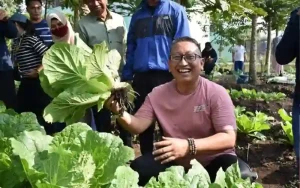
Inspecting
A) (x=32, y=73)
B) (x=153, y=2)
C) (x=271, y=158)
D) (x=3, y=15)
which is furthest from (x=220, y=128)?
(x=271, y=158)

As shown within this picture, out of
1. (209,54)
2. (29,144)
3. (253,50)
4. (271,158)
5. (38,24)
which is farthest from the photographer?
(253,50)

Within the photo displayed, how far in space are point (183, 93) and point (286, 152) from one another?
322 centimetres

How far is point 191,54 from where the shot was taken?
2793 mm

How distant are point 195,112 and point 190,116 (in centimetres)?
4

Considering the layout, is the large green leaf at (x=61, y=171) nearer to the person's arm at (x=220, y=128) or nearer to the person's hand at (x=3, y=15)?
the person's arm at (x=220, y=128)

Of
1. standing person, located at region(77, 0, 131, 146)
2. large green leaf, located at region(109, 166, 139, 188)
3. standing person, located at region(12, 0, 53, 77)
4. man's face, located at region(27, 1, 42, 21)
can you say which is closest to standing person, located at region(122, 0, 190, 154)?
standing person, located at region(77, 0, 131, 146)

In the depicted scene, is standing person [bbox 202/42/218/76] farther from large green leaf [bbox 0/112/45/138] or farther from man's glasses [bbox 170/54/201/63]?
large green leaf [bbox 0/112/45/138]

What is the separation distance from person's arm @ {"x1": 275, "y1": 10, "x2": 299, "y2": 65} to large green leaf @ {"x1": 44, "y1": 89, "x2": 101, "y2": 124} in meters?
1.42

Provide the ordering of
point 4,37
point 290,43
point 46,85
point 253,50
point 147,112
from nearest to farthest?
point 46,85 → point 147,112 → point 290,43 → point 4,37 → point 253,50

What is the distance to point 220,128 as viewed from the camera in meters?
2.85

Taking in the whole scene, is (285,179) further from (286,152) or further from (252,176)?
(252,176)

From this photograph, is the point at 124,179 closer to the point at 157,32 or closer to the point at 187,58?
the point at 187,58

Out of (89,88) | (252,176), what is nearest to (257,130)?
(252,176)

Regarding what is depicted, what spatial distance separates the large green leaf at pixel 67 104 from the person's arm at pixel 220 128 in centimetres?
61
